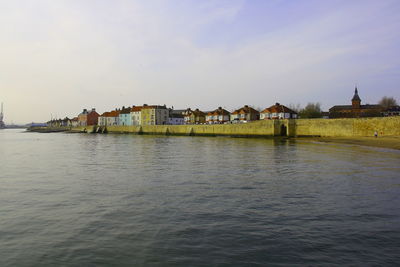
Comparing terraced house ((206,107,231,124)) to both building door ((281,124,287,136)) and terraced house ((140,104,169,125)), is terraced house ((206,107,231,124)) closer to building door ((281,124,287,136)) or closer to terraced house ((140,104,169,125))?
terraced house ((140,104,169,125))

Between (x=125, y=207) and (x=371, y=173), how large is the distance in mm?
14874

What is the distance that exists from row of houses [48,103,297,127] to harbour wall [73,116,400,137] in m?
22.2

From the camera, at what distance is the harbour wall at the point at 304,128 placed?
161 feet

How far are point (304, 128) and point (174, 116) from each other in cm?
7898

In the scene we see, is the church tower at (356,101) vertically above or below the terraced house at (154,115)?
above

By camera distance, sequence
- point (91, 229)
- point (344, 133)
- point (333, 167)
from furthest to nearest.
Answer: point (344, 133), point (333, 167), point (91, 229)

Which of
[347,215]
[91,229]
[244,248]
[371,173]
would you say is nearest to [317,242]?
[244,248]

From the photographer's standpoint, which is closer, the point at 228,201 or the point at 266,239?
the point at 266,239

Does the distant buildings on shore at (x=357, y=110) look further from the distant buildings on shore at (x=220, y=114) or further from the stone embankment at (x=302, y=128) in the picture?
the stone embankment at (x=302, y=128)

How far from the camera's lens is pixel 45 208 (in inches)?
436

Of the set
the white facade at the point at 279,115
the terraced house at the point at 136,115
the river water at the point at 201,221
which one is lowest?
the river water at the point at 201,221

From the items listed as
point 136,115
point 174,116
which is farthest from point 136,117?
point 174,116

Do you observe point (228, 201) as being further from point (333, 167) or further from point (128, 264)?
point (333, 167)

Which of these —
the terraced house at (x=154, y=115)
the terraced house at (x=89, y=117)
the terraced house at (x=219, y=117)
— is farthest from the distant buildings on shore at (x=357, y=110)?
the terraced house at (x=89, y=117)
